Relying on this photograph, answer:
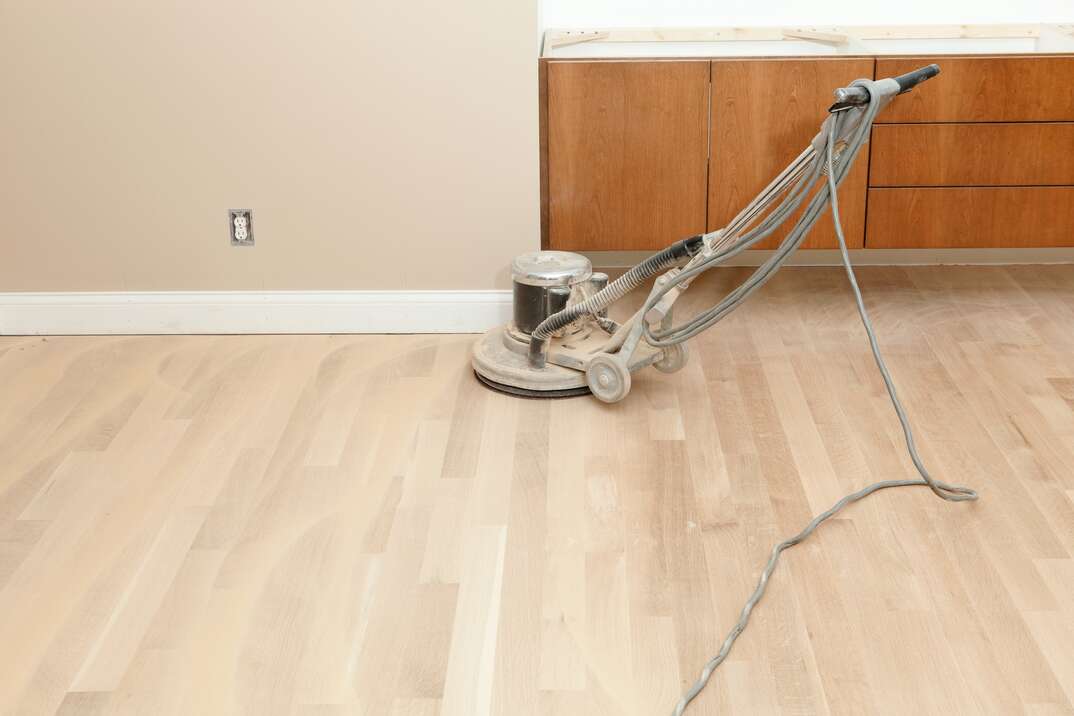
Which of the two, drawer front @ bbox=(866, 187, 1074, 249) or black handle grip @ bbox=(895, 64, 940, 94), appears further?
drawer front @ bbox=(866, 187, 1074, 249)

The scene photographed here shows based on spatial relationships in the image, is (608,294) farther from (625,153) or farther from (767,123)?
(767,123)

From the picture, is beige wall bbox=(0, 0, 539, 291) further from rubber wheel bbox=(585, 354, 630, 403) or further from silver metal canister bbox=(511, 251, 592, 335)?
rubber wheel bbox=(585, 354, 630, 403)

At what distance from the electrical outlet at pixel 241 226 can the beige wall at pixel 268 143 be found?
0.02 metres

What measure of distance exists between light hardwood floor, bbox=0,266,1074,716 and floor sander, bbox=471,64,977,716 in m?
0.06

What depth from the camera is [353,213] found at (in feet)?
10.0

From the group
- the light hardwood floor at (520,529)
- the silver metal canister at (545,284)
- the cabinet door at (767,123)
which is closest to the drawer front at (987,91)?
the cabinet door at (767,123)

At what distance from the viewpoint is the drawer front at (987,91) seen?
9.60ft

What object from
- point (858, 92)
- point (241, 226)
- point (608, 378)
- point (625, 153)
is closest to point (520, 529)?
point (608, 378)

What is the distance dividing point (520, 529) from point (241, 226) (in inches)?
52.7

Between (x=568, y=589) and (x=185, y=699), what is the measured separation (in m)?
0.64

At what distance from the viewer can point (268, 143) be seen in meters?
2.99

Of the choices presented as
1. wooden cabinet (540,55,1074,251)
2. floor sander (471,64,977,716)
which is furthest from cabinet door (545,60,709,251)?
floor sander (471,64,977,716)

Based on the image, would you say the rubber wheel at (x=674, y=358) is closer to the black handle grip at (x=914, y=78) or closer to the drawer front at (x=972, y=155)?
the drawer front at (x=972, y=155)

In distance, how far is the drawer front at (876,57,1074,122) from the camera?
9.60 feet
